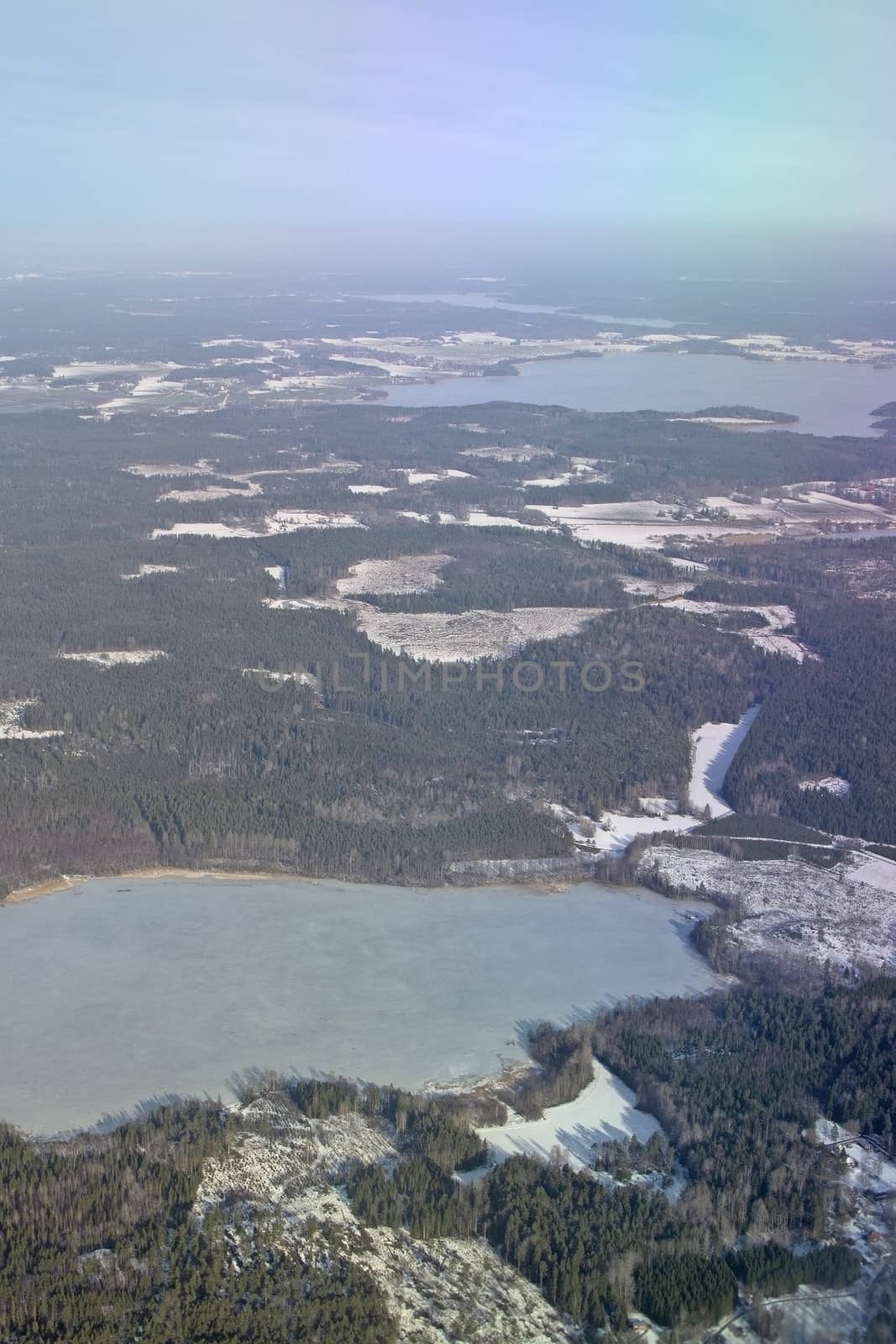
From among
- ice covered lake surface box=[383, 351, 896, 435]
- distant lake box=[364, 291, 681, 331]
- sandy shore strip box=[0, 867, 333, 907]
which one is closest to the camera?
sandy shore strip box=[0, 867, 333, 907]

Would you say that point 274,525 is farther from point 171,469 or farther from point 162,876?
point 162,876

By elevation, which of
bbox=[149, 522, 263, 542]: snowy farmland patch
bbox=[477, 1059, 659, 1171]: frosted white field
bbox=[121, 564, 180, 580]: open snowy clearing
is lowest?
bbox=[477, 1059, 659, 1171]: frosted white field

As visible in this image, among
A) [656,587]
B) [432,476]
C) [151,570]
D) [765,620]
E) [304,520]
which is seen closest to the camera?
[765,620]

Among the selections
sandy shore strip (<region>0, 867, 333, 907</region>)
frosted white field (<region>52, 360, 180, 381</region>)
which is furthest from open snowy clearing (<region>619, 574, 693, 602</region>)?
frosted white field (<region>52, 360, 180, 381</region>)

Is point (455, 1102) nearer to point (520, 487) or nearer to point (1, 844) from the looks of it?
point (1, 844)

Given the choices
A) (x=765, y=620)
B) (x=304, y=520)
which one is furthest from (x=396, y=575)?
(x=765, y=620)

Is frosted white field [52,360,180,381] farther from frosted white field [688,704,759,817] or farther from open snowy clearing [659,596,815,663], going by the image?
frosted white field [688,704,759,817]
